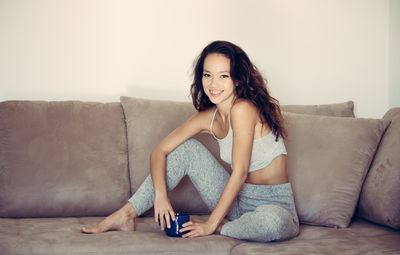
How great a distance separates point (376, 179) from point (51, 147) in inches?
57.8

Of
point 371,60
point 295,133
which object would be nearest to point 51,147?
point 295,133

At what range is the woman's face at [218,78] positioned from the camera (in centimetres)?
A: 185

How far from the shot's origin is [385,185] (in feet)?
5.90

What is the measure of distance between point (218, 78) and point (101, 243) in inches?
32.5

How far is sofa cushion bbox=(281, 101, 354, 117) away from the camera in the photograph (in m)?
2.29

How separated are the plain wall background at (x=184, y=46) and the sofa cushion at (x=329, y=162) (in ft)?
2.36

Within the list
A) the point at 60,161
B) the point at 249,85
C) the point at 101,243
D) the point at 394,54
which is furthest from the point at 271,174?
the point at 394,54

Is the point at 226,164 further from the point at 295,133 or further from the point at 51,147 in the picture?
the point at 51,147

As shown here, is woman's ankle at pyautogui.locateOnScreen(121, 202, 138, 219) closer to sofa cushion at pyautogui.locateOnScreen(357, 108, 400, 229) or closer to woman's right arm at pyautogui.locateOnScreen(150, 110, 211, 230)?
woman's right arm at pyautogui.locateOnScreen(150, 110, 211, 230)

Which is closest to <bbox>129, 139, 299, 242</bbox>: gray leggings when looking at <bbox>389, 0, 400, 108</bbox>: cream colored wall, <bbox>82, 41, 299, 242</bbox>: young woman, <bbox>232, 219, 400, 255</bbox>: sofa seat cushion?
<bbox>82, 41, 299, 242</bbox>: young woman

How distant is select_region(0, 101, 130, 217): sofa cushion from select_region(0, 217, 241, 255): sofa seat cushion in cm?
26

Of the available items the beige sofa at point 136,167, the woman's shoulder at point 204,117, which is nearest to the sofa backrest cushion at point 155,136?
the beige sofa at point 136,167

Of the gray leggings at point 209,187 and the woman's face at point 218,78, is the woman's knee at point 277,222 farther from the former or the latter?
the woman's face at point 218,78

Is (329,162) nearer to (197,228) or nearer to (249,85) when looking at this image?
(249,85)
